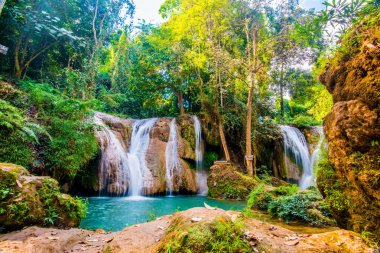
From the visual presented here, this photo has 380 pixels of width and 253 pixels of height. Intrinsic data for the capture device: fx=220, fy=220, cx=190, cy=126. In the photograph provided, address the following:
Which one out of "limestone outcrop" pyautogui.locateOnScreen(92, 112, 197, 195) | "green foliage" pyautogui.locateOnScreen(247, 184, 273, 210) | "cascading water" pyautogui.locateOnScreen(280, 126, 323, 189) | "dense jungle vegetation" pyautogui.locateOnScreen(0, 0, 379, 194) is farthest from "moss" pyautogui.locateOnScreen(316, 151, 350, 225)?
"cascading water" pyautogui.locateOnScreen(280, 126, 323, 189)

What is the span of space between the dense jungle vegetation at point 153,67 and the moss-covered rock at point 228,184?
5.23 feet

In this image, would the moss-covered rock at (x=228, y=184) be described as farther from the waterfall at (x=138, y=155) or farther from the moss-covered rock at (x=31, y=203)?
the moss-covered rock at (x=31, y=203)

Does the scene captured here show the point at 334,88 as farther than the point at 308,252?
Yes

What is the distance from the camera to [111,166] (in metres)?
12.1

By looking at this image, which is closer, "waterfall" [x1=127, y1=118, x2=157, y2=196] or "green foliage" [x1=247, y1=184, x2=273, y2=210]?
"green foliage" [x1=247, y1=184, x2=273, y2=210]

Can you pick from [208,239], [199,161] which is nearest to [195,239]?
[208,239]

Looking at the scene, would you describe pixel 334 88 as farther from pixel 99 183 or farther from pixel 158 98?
pixel 158 98

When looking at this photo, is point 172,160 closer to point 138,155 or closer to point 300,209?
point 138,155

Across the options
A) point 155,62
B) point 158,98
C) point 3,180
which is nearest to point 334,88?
point 3,180

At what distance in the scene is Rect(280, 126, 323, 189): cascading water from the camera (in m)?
15.8

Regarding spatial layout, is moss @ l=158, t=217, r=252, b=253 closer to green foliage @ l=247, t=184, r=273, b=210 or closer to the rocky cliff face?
the rocky cliff face

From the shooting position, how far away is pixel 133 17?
2003 cm

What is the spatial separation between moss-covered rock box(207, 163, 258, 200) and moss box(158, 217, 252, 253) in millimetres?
8541

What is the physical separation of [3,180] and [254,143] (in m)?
14.1
